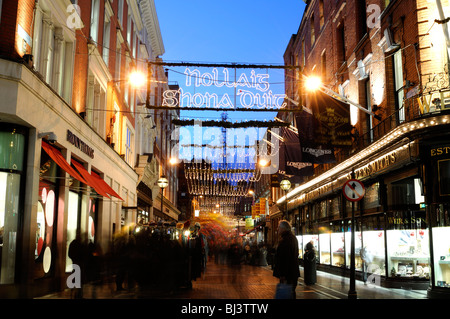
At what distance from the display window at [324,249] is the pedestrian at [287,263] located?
1686 cm

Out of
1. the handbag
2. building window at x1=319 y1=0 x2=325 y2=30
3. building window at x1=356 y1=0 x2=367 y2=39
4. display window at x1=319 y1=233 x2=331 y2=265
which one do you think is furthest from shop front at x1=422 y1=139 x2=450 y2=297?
building window at x1=319 y1=0 x2=325 y2=30

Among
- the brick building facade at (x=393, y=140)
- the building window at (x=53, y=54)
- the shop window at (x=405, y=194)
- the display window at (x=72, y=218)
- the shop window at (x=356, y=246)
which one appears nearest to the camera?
the brick building facade at (x=393, y=140)

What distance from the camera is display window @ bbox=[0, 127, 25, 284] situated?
12.0 m

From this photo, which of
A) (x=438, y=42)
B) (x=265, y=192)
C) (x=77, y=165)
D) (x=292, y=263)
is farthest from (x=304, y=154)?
(x=265, y=192)

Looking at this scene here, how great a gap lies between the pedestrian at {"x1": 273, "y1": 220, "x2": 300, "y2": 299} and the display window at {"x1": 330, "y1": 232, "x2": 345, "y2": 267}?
566 inches

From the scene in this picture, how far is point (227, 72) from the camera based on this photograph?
19047 millimetres

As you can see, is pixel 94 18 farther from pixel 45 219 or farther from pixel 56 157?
pixel 45 219

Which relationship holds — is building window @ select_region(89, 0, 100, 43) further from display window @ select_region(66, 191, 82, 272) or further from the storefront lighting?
the storefront lighting

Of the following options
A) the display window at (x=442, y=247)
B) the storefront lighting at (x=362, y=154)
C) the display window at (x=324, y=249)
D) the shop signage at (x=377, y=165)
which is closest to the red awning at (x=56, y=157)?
the storefront lighting at (x=362, y=154)

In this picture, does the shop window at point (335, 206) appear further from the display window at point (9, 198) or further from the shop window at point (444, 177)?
the display window at point (9, 198)

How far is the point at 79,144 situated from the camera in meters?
17.4

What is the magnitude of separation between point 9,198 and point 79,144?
214 inches

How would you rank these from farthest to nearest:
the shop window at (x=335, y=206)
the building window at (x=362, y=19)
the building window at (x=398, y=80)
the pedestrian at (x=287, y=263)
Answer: the shop window at (x=335, y=206), the building window at (x=362, y=19), the building window at (x=398, y=80), the pedestrian at (x=287, y=263)

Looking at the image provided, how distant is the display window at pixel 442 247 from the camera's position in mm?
13805
